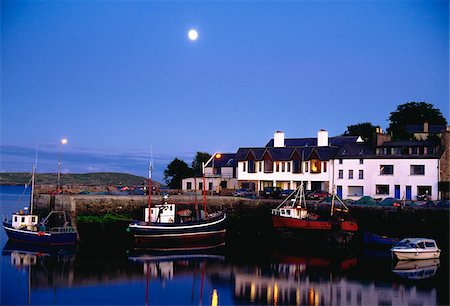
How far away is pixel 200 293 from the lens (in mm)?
31188

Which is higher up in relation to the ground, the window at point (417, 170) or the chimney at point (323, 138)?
the chimney at point (323, 138)

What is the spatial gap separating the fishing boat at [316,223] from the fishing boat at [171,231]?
4972 mm

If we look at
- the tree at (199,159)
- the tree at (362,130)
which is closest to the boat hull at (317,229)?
the tree at (199,159)

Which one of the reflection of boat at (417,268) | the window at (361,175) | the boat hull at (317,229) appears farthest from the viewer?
the window at (361,175)

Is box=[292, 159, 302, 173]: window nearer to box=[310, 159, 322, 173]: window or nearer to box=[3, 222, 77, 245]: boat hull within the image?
box=[310, 159, 322, 173]: window

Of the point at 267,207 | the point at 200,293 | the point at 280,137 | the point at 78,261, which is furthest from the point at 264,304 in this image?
the point at 280,137

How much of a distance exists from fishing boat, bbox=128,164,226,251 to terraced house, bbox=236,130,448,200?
18.8 meters

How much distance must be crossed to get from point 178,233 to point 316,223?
1063cm

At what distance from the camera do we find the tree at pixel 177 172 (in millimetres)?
79787

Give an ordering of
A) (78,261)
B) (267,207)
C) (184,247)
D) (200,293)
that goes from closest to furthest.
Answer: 1. (200,293)
2. (78,261)
3. (184,247)
4. (267,207)

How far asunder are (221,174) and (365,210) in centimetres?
2828

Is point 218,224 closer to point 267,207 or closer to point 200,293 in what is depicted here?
point 267,207

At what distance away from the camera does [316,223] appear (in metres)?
46.4

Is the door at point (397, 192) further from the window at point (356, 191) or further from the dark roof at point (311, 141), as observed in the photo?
the dark roof at point (311, 141)
